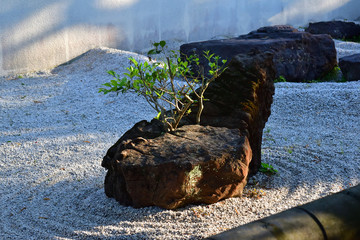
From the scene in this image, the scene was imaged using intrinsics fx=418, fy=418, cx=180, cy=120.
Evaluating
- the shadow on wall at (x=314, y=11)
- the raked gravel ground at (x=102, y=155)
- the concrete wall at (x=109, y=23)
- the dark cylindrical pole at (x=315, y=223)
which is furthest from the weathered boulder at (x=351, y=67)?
the dark cylindrical pole at (x=315, y=223)

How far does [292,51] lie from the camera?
6.81 meters

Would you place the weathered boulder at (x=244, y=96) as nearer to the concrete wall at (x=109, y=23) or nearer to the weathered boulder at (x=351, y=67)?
the weathered boulder at (x=351, y=67)

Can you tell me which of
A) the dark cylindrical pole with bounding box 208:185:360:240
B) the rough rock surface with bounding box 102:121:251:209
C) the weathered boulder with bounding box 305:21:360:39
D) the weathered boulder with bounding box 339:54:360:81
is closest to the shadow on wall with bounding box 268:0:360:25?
the weathered boulder with bounding box 305:21:360:39

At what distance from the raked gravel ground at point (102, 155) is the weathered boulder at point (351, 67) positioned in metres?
0.43

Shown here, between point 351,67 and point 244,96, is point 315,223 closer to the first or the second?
point 244,96

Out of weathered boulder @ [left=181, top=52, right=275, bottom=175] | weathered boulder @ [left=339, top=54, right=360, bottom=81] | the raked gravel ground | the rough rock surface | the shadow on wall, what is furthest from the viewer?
the shadow on wall

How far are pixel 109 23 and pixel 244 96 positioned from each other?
222 inches

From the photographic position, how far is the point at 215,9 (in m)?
9.51

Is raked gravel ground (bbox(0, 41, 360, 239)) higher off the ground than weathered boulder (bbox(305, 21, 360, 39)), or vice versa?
weathered boulder (bbox(305, 21, 360, 39))

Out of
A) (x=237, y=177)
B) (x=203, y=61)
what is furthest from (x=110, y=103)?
(x=237, y=177)

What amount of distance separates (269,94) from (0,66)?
5316 millimetres

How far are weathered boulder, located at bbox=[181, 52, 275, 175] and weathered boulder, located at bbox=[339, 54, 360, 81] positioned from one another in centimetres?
382

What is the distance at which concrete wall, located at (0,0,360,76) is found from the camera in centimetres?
704

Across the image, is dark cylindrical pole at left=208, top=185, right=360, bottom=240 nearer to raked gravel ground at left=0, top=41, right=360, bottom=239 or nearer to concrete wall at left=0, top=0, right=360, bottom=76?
raked gravel ground at left=0, top=41, right=360, bottom=239
